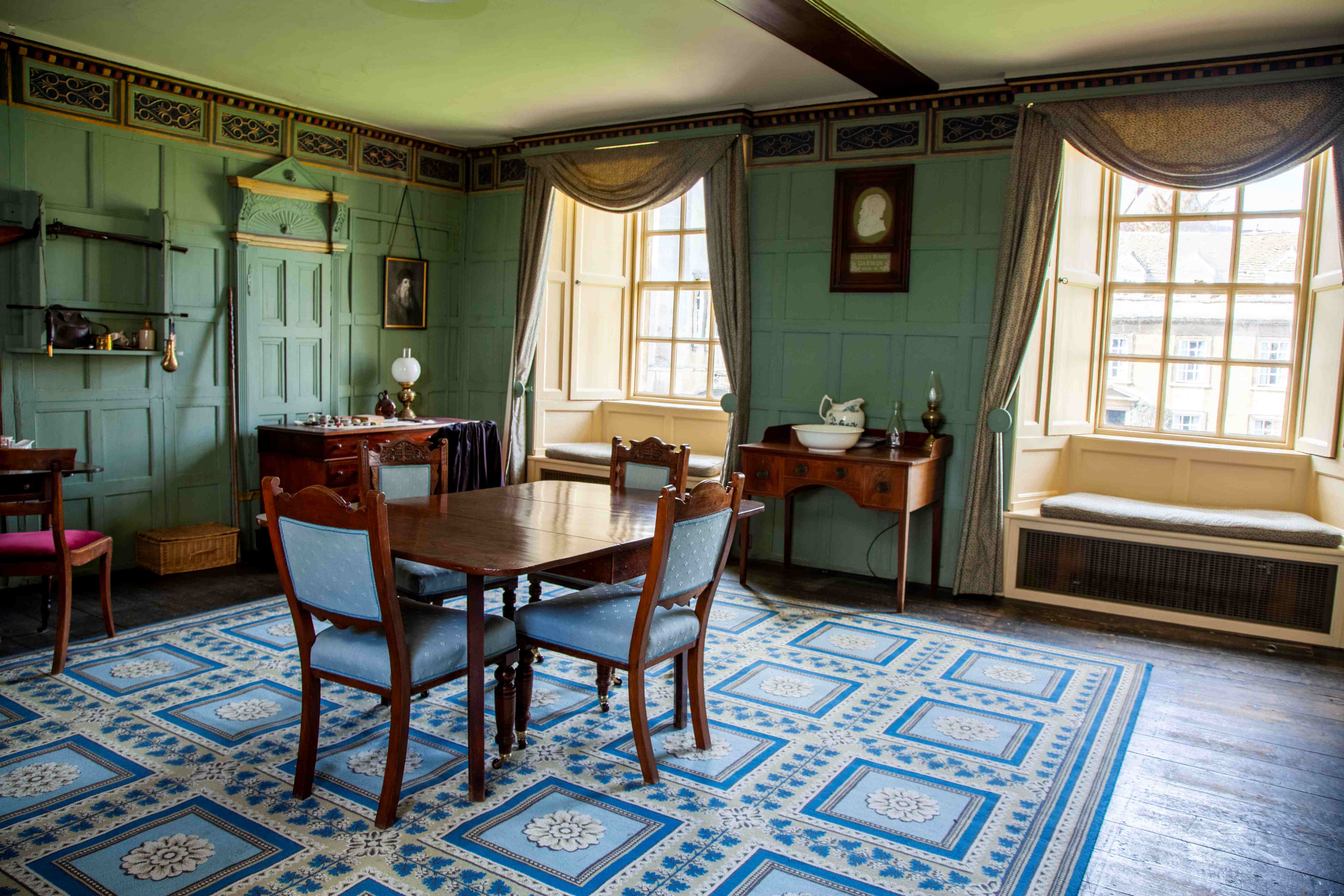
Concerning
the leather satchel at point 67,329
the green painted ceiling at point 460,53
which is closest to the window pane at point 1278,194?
the green painted ceiling at point 460,53

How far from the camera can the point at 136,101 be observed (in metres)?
5.36

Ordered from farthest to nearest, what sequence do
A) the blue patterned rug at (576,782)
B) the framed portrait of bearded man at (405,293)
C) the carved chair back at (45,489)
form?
1. the framed portrait of bearded man at (405,293)
2. the carved chair back at (45,489)
3. the blue patterned rug at (576,782)

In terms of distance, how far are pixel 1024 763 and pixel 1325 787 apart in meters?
0.92

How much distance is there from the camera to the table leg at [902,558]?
4.96 m

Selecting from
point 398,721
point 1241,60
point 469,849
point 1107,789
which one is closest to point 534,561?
point 398,721

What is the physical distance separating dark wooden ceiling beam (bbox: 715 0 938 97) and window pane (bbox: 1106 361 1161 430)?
1.97m

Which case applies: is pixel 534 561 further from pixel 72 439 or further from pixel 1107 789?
pixel 72 439

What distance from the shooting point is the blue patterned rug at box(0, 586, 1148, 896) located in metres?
2.46

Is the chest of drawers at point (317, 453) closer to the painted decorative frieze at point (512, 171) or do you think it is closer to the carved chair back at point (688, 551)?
the painted decorative frieze at point (512, 171)

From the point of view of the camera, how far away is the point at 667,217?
22.8ft

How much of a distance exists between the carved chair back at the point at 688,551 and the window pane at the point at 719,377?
366cm

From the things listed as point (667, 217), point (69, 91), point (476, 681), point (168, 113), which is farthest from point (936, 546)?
point (69, 91)

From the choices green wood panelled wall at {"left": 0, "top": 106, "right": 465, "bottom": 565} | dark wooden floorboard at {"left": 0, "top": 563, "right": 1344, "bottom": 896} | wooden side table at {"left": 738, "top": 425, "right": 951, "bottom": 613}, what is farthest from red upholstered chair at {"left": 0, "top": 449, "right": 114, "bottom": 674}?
wooden side table at {"left": 738, "top": 425, "right": 951, "bottom": 613}

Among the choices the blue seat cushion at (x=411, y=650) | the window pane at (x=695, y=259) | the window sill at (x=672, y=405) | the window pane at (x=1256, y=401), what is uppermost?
the window pane at (x=695, y=259)
